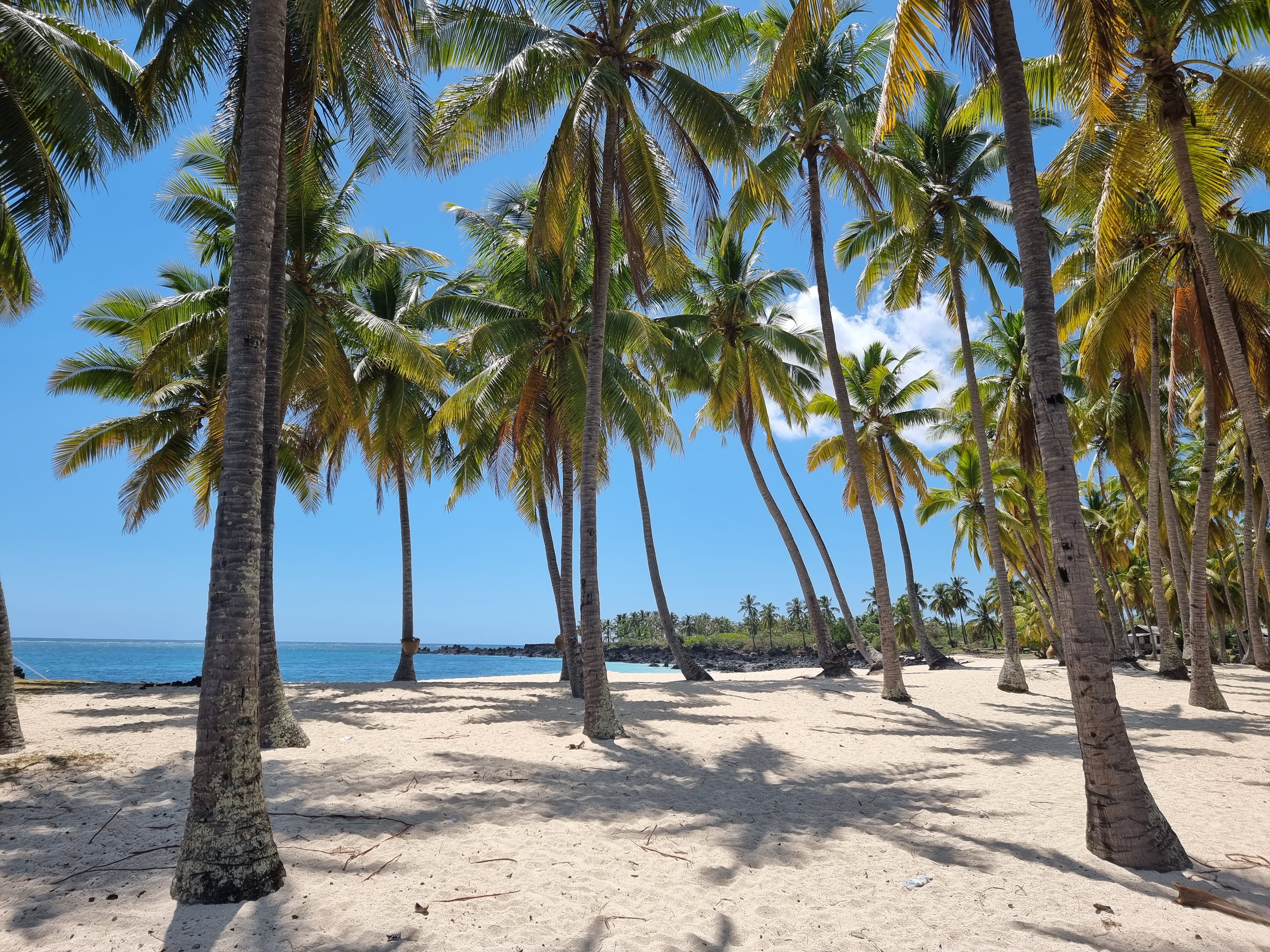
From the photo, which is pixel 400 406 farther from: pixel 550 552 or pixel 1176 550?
pixel 1176 550

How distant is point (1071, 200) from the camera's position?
1207 centimetres

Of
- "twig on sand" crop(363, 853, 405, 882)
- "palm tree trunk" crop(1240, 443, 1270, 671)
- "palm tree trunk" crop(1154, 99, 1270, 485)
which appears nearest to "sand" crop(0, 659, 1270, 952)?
"twig on sand" crop(363, 853, 405, 882)

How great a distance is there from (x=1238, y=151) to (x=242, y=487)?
51.5 feet

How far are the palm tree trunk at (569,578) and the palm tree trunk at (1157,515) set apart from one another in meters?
12.0

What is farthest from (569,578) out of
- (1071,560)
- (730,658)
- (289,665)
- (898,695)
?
(289,665)

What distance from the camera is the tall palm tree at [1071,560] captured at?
499cm

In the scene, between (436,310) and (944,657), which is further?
(944,657)

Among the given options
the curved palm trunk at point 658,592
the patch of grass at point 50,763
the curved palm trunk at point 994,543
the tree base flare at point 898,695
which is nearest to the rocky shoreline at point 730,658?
the curved palm trunk at point 658,592

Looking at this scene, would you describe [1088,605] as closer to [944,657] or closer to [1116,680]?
[1116,680]

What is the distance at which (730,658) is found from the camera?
57969 millimetres

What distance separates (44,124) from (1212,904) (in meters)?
15.8

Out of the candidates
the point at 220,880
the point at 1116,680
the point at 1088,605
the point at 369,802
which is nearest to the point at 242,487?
the point at 220,880

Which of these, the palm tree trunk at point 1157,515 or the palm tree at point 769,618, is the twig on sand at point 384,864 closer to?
the palm tree trunk at point 1157,515

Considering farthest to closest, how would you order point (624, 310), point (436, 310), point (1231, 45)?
point (436, 310) → point (624, 310) → point (1231, 45)
